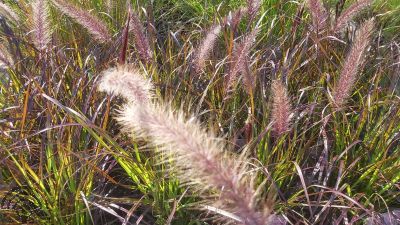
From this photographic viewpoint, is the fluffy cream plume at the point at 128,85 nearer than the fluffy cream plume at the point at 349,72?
Yes

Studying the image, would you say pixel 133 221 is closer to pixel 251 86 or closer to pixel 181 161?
pixel 251 86

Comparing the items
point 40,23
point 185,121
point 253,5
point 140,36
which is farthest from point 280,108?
point 40,23

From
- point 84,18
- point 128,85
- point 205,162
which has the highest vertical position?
point 84,18

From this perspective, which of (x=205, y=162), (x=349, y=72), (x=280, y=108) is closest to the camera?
(x=205, y=162)

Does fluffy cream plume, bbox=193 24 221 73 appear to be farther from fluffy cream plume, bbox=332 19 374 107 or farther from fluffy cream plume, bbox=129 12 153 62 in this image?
fluffy cream plume, bbox=332 19 374 107

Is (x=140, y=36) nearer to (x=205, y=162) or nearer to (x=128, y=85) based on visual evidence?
(x=128, y=85)

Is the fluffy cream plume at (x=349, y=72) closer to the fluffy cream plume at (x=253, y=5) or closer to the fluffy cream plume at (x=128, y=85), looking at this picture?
the fluffy cream plume at (x=253, y=5)

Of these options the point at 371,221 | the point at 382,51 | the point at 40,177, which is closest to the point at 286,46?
the point at 382,51

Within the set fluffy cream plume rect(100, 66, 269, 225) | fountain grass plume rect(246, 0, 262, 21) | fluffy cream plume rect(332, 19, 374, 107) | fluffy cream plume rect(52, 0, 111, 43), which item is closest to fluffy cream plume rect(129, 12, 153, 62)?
fluffy cream plume rect(52, 0, 111, 43)

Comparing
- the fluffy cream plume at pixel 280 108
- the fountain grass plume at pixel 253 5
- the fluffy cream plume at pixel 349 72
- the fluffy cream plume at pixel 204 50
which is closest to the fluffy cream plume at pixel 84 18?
the fluffy cream plume at pixel 204 50
